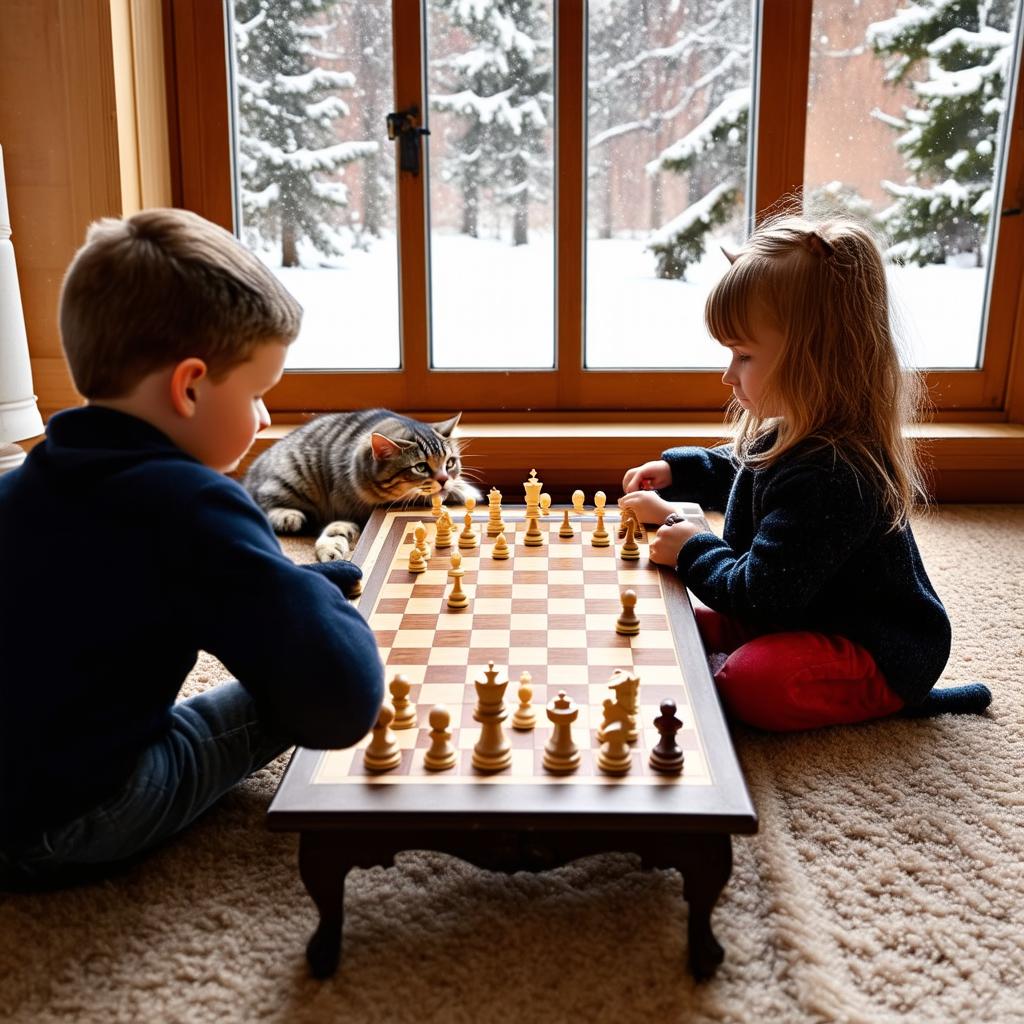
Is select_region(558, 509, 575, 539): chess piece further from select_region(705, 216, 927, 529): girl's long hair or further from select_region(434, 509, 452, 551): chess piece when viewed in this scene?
select_region(705, 216, 927, 529): girl's long hair

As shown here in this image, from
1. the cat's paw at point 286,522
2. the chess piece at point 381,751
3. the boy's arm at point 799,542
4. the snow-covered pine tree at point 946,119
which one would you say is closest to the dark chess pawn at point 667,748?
the chess piece at point 381,751

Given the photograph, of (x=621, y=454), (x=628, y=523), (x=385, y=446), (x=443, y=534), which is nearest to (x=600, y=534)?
(x=628, y=523)

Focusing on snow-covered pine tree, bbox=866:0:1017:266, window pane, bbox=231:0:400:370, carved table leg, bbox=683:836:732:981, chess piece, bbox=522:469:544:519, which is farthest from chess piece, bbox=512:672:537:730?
snow-covered pine tree, bbox=866:0:1017:266

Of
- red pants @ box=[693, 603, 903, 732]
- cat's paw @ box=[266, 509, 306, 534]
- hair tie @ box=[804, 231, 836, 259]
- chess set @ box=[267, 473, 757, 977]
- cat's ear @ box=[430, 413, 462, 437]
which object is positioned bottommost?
cat's paw @ box=[266, 509, 306, 534]

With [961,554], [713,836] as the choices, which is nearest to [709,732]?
[713,836]

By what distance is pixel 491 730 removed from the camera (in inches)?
43.1

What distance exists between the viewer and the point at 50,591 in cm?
102

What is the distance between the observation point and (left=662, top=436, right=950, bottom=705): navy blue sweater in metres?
1.46

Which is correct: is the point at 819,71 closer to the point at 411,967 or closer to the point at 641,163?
the point at 641,163

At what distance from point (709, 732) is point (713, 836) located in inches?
5.6

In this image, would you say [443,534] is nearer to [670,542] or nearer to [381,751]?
[670,542]

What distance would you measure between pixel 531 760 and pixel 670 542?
2.09 feet

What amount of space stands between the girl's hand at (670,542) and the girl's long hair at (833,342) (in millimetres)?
191

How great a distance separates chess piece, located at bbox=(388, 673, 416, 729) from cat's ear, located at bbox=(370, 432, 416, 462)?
1111 mm
